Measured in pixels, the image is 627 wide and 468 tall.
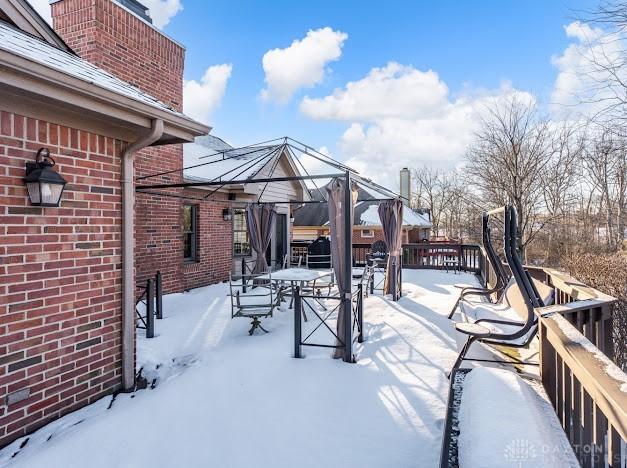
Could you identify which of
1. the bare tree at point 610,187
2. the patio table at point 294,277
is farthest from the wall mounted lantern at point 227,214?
the bare tree at point 610,187

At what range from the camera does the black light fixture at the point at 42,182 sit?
9.25ft

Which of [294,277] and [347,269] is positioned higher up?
[347,269]

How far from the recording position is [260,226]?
9.24 metres

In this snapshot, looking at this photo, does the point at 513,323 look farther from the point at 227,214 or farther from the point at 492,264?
the point at 227,214

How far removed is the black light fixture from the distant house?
59.5ft

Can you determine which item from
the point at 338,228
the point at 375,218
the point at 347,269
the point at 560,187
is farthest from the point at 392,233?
the point at 375,218

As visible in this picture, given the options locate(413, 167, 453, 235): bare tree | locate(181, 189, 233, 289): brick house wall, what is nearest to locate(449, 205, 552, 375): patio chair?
locate(181, 189, 233, 289): brick house wall

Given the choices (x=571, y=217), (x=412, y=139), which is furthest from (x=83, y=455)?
(x=412, y=139)

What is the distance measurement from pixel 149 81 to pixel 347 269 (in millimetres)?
6540

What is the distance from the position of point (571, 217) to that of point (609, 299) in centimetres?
1756

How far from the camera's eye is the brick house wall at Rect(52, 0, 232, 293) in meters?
6.76

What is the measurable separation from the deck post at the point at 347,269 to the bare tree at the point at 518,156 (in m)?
14.0

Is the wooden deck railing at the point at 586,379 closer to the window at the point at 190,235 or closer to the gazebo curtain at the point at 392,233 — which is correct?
the gazebo curtain at the point at 392,233

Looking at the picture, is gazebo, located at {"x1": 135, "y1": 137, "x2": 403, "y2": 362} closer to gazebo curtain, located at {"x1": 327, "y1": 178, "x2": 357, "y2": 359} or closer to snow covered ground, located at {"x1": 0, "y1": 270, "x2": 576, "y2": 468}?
gazebo curtain, located at {"x1": 327, "y1": 178, "x2": 357, "y2": 359}
